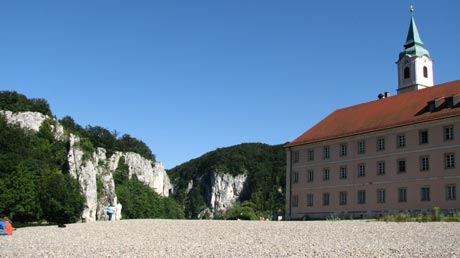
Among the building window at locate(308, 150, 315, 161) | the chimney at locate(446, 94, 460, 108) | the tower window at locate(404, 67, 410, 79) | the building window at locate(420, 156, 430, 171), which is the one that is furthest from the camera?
the tower window at locate(404, 67, 410, 79)

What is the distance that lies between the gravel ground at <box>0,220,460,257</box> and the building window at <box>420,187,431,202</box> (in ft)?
58.3

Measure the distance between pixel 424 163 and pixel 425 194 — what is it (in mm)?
2231

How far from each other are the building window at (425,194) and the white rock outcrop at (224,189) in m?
125

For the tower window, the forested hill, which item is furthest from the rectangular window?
the forested hill

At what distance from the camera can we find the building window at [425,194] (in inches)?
1638

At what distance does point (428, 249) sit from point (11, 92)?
2710 inches

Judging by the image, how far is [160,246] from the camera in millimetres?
18094

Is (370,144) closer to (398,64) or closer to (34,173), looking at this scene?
(398,64)

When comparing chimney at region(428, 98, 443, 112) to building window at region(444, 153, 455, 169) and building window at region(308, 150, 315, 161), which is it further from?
building window at region(308, 150, 315, 161)

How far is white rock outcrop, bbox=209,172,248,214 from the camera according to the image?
547ft

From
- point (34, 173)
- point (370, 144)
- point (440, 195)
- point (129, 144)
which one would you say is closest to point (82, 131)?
point (129, 144)

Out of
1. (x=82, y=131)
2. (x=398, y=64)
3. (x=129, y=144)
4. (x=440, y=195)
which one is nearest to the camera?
(x=440, y=195)

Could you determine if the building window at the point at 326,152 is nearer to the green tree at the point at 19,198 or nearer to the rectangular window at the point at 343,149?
the rectangular window at the point at 343,149

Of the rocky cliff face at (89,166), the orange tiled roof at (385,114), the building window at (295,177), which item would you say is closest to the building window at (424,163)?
the orange tiled roof at (385,114)
